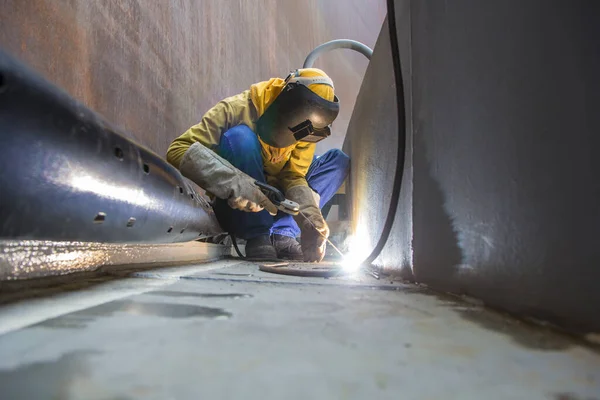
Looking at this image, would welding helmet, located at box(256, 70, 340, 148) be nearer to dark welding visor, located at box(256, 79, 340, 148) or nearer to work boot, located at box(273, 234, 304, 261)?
dark welding visor, located at box(256, 79, 340, 148)

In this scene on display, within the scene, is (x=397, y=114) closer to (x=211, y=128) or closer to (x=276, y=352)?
(x=276, y=352)

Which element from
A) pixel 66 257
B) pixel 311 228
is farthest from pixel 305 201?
pixel 66 257

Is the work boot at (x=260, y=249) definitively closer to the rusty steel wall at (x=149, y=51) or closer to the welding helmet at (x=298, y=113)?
the welding helmet at (x=298, y=113)

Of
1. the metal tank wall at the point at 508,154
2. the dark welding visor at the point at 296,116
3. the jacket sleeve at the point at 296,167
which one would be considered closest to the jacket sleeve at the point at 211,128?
the dark welding visor at the point at 296,116

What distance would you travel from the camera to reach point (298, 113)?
1.62 meters

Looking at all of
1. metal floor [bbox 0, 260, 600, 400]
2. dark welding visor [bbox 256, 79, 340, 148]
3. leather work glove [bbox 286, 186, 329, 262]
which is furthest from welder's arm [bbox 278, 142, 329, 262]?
metal floor [bbox 0, 260, 600, 400]

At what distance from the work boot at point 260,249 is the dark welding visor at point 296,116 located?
23.3 inches

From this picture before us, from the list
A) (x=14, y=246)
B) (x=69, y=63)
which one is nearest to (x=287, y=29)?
(x=69, y=63)

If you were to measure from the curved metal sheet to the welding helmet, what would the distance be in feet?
2.64

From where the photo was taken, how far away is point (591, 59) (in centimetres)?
39

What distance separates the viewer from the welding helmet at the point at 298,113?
1.59 metres

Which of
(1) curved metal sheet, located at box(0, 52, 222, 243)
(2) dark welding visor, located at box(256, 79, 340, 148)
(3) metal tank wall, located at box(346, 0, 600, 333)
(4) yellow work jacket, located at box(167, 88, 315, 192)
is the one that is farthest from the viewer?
(4) yellow work jacket, located at box(167, 88, 315, 192)

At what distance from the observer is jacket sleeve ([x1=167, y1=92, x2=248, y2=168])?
1675 millimetres

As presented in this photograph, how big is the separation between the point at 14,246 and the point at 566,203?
917 mm
